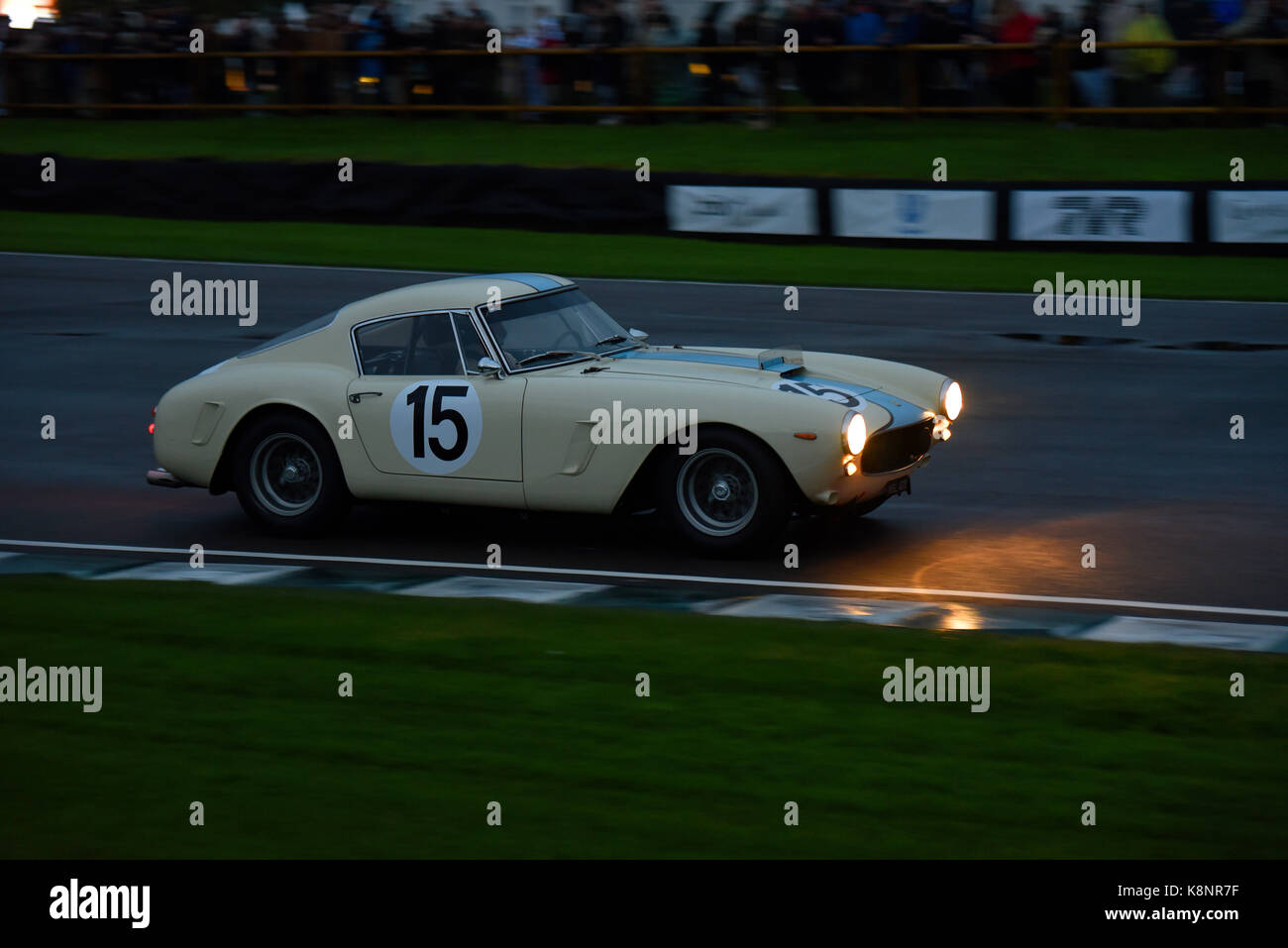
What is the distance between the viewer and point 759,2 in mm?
25562

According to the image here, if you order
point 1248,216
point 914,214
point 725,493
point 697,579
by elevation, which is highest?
point 914,214

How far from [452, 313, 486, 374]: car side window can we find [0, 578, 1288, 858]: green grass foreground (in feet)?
4.83

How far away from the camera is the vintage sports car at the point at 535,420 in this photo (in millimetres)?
8047

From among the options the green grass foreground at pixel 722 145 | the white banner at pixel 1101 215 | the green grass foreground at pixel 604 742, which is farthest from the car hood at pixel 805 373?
the green grass foreground at pixel 722 145

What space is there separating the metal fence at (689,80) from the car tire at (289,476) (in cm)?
1736

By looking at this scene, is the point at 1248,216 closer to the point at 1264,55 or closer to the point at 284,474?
the point at 1264,55

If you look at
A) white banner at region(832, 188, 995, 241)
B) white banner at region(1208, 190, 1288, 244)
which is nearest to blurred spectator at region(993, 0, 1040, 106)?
white banner at region(832, 188, 995, 241)

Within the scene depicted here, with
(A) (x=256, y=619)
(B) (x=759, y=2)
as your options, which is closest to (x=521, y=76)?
(B) (x=759, y=2)

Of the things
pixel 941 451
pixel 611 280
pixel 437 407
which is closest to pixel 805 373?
pixel 437 407

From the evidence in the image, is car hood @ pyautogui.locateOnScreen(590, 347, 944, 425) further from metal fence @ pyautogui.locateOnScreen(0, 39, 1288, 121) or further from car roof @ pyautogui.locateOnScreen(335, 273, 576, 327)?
metal fence @ pyautogui.locateOnScreen(0, 39, 1288, 121)

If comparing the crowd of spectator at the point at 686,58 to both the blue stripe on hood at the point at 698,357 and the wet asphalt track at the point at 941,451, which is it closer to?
the wet asphalt track at the point at 941,451

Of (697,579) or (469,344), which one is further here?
(469,344)

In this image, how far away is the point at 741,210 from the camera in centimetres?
2167

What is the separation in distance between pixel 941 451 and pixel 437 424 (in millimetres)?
4034
